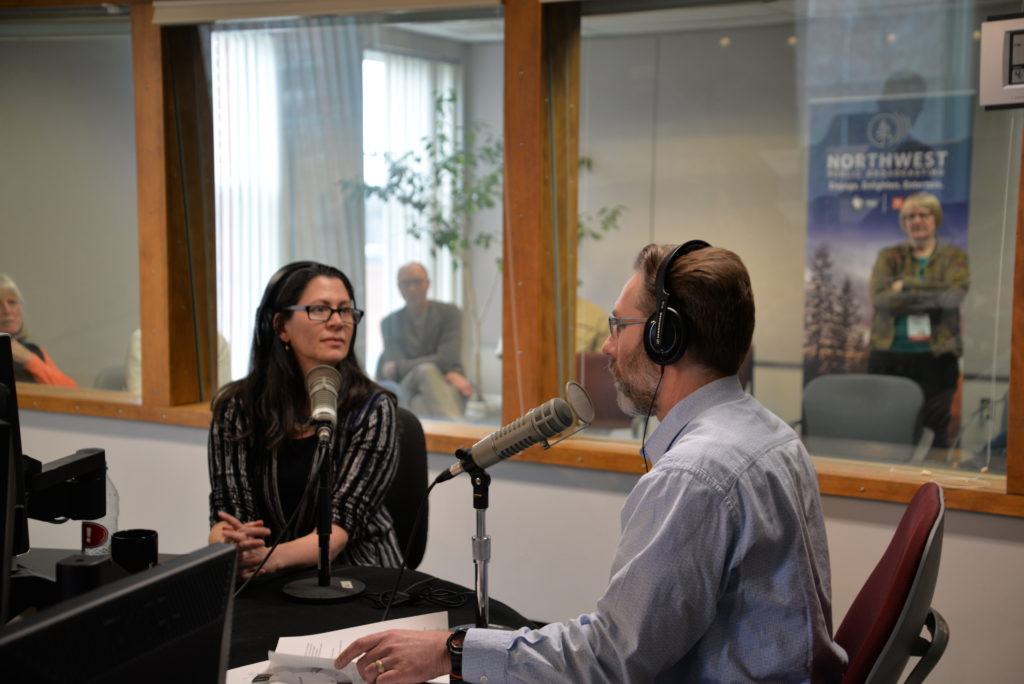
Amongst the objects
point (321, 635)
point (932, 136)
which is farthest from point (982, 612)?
point (321, 635)

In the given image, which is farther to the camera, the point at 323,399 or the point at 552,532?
the point at 552,532

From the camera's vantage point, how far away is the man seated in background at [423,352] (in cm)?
363

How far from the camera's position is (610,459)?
10.3 ft

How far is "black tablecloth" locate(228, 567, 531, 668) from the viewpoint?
5.43 feet

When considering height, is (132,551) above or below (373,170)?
below

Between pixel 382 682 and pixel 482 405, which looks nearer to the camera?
pixel 382 682

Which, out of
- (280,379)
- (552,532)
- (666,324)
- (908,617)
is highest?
(666,324)

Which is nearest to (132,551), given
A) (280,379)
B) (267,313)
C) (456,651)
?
(456,651)

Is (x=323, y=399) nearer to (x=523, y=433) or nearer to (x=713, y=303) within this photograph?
(x=523, y=433)

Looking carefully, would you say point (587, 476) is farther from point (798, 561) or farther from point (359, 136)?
point (798, 561)

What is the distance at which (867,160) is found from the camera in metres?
3.38

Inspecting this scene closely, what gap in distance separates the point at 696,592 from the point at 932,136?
2.46 m

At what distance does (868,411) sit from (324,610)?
210 centimetres

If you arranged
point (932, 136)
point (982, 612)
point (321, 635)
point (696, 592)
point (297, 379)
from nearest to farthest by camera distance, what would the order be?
point (696, 592) < point (321, 635) < point (297, 379) < point (982, 612) < point (932, 136)
